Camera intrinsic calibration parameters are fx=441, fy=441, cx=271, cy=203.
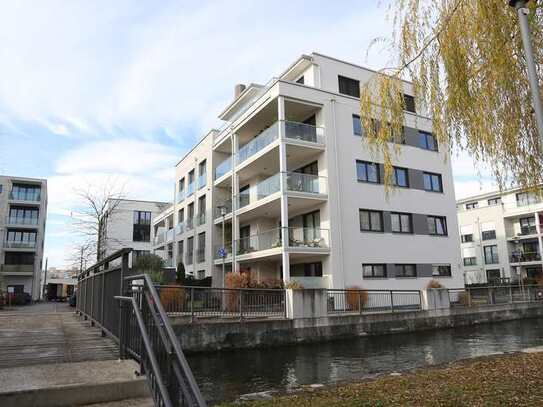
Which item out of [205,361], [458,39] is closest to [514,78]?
[458,39]

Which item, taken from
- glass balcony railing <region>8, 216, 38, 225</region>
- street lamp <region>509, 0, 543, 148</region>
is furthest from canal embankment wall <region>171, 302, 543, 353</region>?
glass balcony railing <region>8, 216, 38, 225</region>

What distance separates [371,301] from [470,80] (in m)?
14.0

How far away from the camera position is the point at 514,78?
6.68 meters

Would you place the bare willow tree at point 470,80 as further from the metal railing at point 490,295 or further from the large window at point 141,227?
the large window at point 141,227

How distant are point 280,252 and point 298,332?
665 cm

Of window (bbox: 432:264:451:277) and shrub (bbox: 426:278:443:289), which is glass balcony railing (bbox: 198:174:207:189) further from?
shrub (bbox: 426:278:443:289)

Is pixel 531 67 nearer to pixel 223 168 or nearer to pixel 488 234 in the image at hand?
pixel 223 168

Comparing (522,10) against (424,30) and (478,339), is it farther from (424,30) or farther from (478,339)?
(478,339)

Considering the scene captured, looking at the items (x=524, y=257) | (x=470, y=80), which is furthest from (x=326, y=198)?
(x=524, y=257)

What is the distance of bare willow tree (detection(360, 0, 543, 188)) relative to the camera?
650cm

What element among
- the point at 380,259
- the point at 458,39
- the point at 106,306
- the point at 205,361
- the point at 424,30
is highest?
the point at 424,30

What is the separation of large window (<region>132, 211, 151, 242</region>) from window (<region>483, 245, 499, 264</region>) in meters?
44.0

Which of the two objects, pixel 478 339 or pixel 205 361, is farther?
pixel 478 339

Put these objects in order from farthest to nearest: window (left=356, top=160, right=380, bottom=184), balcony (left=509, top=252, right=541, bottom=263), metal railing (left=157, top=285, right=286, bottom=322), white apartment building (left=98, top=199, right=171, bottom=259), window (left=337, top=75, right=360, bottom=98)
Answer: white apartment building (left=98, top=199, right=171, bottom=259)
balcony (left=509, top=252, right=541, bottom=263)
window (left=337, top=75, right=360, bottom=98)
window (left=356, top=160, right=380, bottom=184)
metal railing (left=157, top=285, right=286, bottom=322)
